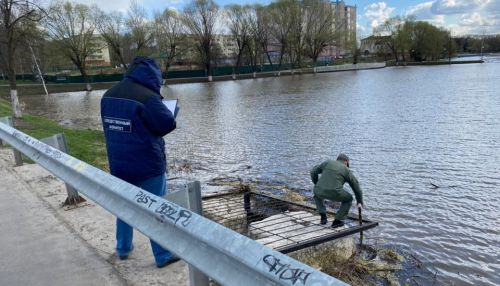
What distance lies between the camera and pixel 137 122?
3.51 meters

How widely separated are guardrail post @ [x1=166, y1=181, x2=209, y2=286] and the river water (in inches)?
167

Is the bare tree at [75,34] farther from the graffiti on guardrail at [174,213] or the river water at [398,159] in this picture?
the graffiti on guardrail at [174,213]

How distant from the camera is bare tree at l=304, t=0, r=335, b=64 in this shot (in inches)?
3447

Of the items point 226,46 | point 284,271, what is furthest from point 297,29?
point 284,271

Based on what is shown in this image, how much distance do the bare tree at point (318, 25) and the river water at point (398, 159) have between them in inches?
2558

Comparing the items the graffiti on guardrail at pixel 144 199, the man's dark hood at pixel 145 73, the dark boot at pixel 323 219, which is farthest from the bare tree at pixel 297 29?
the graffiti on guardrail at pixel 144 199

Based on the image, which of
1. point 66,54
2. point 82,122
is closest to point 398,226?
point 82,122

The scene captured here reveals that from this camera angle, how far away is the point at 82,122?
23969mm

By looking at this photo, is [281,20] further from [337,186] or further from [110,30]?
[337,186]

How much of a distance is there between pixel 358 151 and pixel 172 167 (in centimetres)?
603

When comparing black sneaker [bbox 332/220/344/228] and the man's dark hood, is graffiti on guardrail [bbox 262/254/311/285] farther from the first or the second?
black sneaker [bbox 332/220/344/228]

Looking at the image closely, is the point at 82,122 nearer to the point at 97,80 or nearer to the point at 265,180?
the point at 265,180

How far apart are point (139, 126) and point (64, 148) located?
92.3 inches

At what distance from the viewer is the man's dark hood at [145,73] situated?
3.57 metres
